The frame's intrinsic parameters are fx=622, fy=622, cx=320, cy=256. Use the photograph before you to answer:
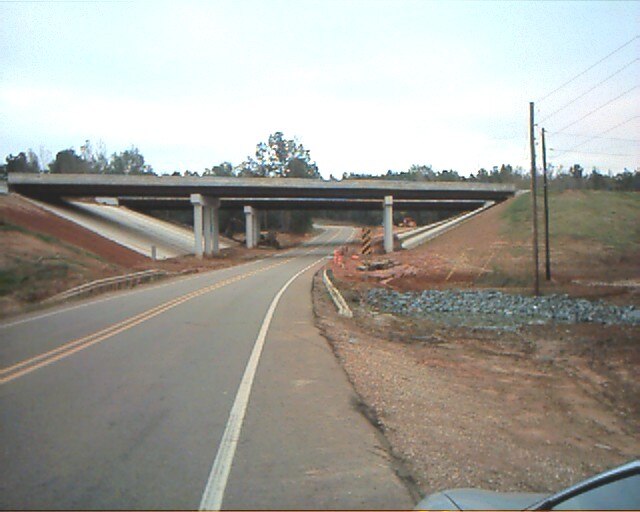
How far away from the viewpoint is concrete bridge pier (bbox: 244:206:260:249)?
8106 centimetres

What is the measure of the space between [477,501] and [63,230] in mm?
47706

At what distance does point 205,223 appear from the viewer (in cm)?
6556

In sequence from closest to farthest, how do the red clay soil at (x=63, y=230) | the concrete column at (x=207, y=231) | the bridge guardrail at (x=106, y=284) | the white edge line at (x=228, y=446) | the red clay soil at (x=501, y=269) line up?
the white edge line at (x=228, y=446) < the bridge guardrail at (x=106, y=284) < the red clay soil at (x=501, y=269) < the red clay soil at (x=63, y=230) < the concrete column at (x=207, y=231)

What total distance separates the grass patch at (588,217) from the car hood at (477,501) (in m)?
47.6

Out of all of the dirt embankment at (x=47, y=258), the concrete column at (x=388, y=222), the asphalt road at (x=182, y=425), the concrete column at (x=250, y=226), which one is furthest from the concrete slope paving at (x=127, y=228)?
the asphalt road at (x=182, y=425)

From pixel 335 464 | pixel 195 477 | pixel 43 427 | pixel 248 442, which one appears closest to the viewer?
pixel 195 477

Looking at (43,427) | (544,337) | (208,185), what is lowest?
(544,337)

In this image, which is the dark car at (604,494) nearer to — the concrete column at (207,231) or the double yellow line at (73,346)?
the double yellow line at (73,346)

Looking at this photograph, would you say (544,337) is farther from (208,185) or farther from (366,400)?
(208,185)

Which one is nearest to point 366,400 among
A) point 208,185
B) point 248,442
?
point 248,442

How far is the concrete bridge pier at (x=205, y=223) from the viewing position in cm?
6091

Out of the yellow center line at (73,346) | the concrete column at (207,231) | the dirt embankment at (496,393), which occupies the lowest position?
the dirt embankment at (496,393)

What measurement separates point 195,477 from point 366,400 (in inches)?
152

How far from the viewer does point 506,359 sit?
15477 millimetres
